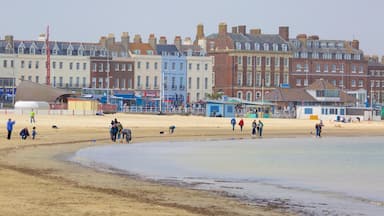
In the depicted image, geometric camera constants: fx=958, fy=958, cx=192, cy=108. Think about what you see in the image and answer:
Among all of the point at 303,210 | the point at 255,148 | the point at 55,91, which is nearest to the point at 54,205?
the point at 303,210

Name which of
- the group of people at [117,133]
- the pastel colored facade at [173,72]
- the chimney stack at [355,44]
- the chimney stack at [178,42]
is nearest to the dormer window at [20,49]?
the pastel colored facade at [173,72]

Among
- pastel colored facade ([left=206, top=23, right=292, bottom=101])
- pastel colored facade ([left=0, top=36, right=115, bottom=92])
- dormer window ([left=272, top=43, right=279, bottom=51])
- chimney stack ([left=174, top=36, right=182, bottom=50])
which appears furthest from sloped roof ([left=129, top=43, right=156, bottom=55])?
dormer window ([left=272, top=43, right=279, bottom=51])

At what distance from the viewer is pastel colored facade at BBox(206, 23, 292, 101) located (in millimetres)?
132875

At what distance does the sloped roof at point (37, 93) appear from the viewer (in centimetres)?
10462

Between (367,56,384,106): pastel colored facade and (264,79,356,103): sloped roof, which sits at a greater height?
(367,56,384,106): pastel colored facade

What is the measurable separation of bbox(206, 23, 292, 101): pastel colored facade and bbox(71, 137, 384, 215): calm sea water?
7067cm

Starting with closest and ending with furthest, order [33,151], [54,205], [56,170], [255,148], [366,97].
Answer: [54,205], [56,170], [33,151], [255,148], [366,97]

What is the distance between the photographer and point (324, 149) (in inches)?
2172

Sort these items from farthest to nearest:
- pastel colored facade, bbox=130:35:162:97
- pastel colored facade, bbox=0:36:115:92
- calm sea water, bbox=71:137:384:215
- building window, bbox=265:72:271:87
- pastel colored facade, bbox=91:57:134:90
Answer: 1. building window, bbox=265:72:271:87
2. pastel colored facade, bbox=130:35:162:97
3. pastel colored facade, bbox=91:57:134:90
4. pastel colored facade, bbox=0:36:115:92
5. calm sea water, bbox=71:137:384:215

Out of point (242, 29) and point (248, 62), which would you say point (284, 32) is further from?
point (248, 62)

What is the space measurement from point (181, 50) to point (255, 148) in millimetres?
A: 82855

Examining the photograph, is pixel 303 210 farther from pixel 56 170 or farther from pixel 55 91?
pixel 55 91

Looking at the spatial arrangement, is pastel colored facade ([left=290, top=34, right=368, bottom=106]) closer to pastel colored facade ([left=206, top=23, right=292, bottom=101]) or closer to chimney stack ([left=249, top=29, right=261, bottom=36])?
pastel colored facade ([left=206, top=23, right=292, bottom=101])

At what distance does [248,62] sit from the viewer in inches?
5285
